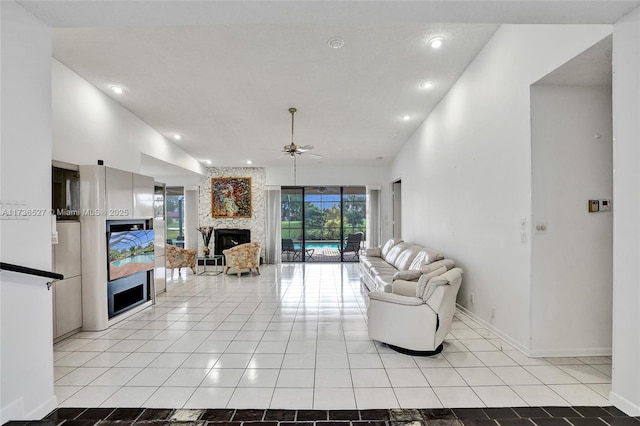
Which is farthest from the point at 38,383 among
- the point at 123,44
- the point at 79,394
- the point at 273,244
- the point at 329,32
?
the point at 273,244

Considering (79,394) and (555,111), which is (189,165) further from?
(555,111)

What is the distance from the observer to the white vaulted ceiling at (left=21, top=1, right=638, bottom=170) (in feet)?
6.33

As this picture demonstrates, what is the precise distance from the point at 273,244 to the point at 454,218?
6.14 metres

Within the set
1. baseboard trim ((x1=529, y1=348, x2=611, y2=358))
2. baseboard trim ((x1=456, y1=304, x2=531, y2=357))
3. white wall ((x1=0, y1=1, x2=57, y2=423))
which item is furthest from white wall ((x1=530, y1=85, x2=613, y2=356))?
white wall ((x1=0, y1=1, x2=57, y2=423))

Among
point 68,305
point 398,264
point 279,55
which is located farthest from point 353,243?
point 68,305

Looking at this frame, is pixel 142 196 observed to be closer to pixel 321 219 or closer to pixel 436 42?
pixel 436 42

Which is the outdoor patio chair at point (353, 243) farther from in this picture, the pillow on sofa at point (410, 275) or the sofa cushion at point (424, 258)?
the pillow on sofa at point (410, 275)

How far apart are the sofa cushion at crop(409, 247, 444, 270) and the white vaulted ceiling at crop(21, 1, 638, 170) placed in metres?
2.31

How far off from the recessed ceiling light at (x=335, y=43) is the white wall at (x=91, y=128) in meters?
3.03

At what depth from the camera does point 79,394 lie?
237cm

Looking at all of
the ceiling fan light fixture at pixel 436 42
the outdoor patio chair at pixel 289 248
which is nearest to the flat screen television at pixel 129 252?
the ceiling fan light fixture at pixel 436 42

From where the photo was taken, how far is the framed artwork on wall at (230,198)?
9.66 meters

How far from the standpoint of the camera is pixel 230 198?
9688 millimetres

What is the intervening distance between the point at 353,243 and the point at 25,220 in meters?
8.34
